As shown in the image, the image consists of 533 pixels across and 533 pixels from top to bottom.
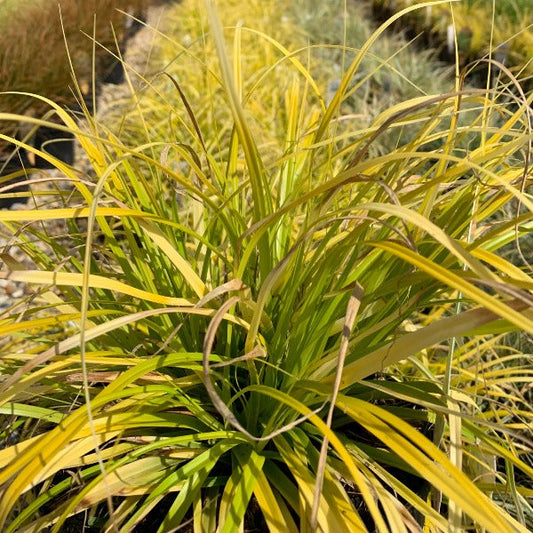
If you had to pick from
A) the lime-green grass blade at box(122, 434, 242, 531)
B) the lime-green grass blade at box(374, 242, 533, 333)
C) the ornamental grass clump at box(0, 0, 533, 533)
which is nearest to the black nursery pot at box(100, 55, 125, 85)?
the ornamental grass clump at box(0, 0, 533, 533)

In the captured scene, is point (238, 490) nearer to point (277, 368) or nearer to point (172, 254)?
point (277, 368)

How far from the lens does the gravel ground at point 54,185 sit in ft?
3.20

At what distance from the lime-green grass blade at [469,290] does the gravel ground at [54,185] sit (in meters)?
0.42

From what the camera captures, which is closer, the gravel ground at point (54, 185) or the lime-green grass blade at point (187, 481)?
the lime-green grass blade at point (187, 481)

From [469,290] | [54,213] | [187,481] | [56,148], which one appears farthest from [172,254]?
[56,148]

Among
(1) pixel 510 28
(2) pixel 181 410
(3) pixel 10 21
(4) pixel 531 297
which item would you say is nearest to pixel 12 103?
(3) pixel 10 21

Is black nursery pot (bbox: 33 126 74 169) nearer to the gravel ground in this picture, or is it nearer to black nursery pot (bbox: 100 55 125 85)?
the gravel ground

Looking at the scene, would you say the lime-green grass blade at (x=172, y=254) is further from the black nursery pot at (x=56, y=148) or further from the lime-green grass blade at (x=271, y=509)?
the black nursery pot at (x=56, y=148)

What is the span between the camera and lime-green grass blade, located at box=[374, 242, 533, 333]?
0.50 metres

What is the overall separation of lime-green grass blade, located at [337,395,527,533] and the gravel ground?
421mm

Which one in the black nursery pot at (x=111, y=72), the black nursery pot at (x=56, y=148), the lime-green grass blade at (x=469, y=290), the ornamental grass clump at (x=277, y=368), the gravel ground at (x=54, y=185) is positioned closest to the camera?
the lime-green grass blade at (x=469, y=290)

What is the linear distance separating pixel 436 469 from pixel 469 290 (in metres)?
0.19

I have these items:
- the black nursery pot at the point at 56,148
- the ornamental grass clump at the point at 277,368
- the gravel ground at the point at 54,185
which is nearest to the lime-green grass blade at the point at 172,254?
the ornamental grass clump at the point at 277,368

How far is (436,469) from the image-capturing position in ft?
1.95
